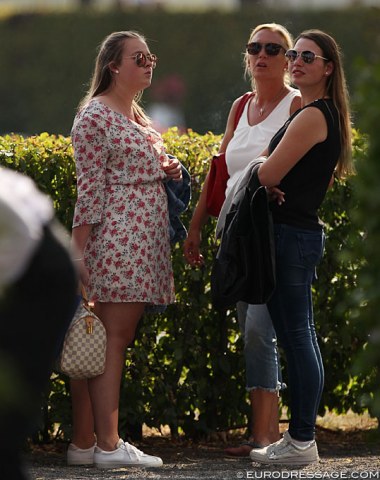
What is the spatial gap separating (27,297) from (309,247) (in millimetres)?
2394

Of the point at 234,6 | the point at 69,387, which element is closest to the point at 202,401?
the point at 69,387

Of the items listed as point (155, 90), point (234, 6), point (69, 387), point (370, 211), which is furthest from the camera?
point (155, 90)

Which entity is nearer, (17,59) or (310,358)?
(310,358)

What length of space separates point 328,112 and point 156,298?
3.68 ft

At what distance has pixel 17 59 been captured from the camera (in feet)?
100.0

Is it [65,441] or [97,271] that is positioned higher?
[97,271]

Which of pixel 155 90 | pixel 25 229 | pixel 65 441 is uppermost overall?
pixel 155 90

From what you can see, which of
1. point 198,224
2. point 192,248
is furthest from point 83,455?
point 198,224

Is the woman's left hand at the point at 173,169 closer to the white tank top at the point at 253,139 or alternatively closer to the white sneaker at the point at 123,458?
the white tank top at the point at 253,139

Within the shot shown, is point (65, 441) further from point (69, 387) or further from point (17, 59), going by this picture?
point (17, 59)

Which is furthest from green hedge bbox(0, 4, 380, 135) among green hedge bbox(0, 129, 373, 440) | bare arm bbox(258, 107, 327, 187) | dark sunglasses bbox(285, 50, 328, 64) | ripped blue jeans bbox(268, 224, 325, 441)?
bare arm bbox(258, 107, 327, 187)

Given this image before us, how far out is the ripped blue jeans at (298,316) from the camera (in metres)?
5.34

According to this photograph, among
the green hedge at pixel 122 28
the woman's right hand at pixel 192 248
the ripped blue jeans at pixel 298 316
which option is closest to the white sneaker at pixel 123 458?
the ripped blue jeans at pixel 298 316

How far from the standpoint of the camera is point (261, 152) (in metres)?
5.62
